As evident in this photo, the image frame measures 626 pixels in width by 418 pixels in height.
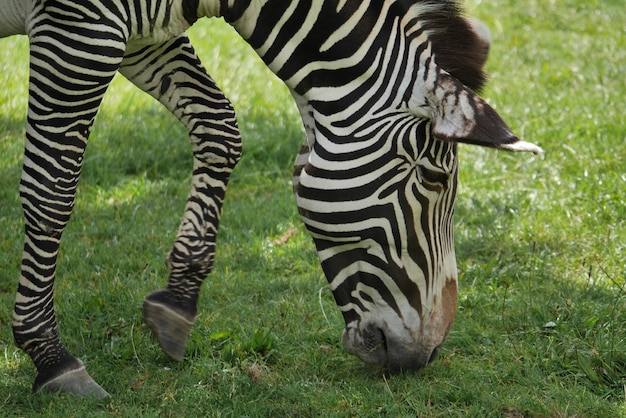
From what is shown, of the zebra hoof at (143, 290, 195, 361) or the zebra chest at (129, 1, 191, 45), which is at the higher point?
the zebra chest at (129, 1, 191, 45)

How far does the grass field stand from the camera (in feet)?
15.2

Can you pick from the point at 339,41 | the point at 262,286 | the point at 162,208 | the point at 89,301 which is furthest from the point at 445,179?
the point at 162,208

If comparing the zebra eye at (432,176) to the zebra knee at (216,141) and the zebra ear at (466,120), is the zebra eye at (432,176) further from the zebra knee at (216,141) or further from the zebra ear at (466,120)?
the zebra knee at (216,141)

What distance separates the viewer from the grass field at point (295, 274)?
464 cm

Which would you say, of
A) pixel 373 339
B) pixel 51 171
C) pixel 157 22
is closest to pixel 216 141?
pixel 157 22

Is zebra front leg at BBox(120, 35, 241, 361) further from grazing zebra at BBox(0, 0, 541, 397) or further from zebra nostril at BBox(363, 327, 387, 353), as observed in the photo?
zebra nostril at BBox(363, 327, 387, 353)

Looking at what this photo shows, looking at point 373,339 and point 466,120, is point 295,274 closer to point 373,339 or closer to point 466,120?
point 373,339

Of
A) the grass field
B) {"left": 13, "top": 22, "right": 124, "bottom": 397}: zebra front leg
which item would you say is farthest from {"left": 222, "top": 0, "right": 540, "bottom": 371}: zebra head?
{"left": 13, "top": 22, "right": 124, "bottom": 397}: zebra front leg

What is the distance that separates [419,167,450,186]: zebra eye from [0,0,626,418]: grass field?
106 centimetres

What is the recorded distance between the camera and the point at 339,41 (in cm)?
429

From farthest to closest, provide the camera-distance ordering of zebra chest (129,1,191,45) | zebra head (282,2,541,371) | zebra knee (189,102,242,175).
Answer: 1. zebra knee (189,102,242,175)
2. zebra chest (129,1,191,45)
3. zebra head (282,2,541,371)

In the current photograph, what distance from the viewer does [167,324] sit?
4.97 m

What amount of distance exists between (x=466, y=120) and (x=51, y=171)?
1951 millimetres

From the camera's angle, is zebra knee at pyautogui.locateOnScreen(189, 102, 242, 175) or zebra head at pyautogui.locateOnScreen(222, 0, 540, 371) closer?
zebra head at pyautogui.locateOnScreen(222, 0, 540, 371)
